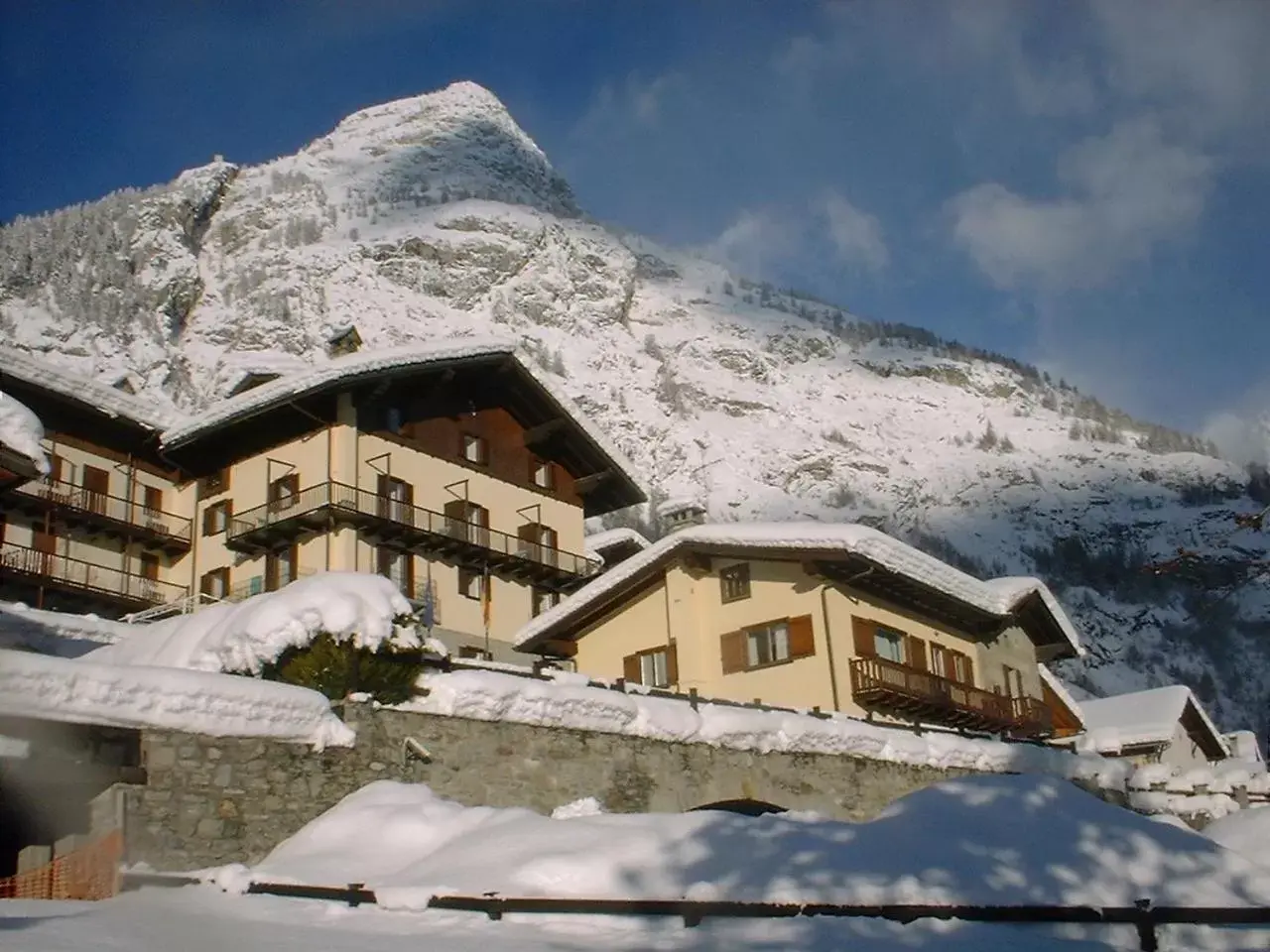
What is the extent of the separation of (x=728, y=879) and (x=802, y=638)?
64.5 ft

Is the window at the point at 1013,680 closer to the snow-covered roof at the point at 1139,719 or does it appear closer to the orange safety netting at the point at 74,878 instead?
the snow-covered roof at the point at 1139,719

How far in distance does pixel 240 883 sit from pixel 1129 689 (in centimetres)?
10832

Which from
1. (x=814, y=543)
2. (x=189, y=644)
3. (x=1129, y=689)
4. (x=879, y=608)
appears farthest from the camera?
(x=1129, y=689)

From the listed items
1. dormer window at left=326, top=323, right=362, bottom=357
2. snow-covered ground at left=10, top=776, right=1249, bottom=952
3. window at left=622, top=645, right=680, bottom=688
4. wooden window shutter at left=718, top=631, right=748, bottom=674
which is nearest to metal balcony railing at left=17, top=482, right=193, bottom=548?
dormer window at left=326, top=323, right=362, bottom=357

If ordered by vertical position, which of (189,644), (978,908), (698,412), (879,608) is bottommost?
(978,908)

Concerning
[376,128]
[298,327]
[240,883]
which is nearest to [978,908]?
[240,883]

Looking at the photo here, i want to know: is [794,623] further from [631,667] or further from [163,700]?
[163,700]

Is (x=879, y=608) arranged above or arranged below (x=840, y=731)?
above

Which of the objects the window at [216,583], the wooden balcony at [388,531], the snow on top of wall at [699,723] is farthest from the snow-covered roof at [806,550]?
the window at [216,583]

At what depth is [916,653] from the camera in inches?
1264

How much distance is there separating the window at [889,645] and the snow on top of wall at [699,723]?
12.9ft

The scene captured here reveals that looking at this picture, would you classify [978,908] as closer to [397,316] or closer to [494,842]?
[494,842]

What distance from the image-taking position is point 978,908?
788cm

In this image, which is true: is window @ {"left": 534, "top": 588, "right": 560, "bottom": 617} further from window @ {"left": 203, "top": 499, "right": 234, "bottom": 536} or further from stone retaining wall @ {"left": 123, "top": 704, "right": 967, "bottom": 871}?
stone retaining wall @ {"left": 123, "top": 704, "right": 967, "bottom": 871}
